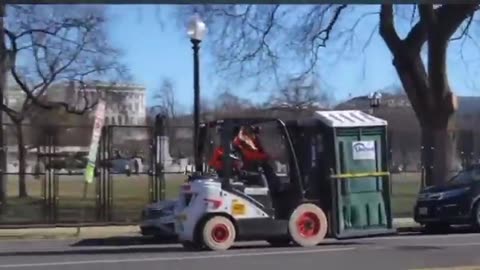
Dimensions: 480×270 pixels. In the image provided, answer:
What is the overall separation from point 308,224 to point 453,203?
5.00 meters

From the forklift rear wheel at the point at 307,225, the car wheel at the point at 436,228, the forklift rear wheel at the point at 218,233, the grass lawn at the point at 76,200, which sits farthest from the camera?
the grass lawn at the point at 76,200

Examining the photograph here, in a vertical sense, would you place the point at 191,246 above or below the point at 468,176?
below

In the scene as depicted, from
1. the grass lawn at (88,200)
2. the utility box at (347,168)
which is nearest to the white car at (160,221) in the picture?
the utility box at (347,168)

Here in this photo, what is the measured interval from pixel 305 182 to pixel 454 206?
474 centimetres

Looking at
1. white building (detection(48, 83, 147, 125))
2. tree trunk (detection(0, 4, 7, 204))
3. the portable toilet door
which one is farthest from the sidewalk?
white building (detection(48, 83, 147, 125))

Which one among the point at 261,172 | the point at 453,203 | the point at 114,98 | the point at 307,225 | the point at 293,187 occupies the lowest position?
the point at 307,225

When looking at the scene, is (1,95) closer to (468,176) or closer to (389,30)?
(389,30)

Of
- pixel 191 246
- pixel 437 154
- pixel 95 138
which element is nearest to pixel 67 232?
pixel 95 138

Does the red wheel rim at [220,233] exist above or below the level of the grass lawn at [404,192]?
below

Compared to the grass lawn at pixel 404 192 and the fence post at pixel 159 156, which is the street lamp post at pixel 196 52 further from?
the grass lawn at pixel 404 192

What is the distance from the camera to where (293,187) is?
1917 centimetres

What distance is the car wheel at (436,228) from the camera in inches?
925

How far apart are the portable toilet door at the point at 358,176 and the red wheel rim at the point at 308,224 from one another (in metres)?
0.47

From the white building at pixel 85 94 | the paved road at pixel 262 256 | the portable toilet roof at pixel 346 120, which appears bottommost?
the paved road at pixel 262 256
